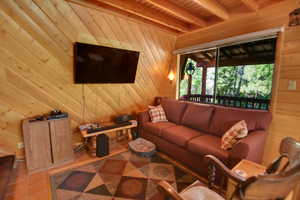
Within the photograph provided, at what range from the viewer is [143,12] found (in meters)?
2.67

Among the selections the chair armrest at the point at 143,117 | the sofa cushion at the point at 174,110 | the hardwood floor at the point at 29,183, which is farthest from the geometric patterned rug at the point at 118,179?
the sofa cushion at the point at 174,110

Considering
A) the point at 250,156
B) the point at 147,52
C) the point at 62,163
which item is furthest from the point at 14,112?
the point at 250,156

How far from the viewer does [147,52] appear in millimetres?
3549

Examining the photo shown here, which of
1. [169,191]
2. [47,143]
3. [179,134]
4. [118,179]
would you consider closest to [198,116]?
[179,134]

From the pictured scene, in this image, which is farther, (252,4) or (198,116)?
(198,116)

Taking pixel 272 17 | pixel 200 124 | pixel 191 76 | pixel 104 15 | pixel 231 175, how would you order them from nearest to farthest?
pixel 231 175, pixel 272 17, pixel 200 124, pixel 104 15, pixel 191 76

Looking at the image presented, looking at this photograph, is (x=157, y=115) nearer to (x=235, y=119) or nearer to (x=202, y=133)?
(x=202, y=133)

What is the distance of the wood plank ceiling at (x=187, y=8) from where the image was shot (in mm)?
2326

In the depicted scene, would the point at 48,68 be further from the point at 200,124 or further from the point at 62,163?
the point at 200,124

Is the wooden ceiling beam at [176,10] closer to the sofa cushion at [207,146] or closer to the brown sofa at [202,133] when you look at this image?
the brown sofa at [202,133]

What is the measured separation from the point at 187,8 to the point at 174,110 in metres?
2.06

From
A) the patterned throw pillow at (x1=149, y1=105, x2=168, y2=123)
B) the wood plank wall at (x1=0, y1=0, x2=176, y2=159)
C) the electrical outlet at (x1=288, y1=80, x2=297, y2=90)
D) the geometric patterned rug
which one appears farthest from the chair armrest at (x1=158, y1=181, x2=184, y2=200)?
the electrical outlet at (x1=288, y1=80, x2=297, y2=90)

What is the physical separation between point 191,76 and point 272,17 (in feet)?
6.46

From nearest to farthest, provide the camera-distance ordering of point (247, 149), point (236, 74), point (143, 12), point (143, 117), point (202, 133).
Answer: point (247, 149), point (202, 133), point (143, 12), point (236, 74), point (143, 117)
